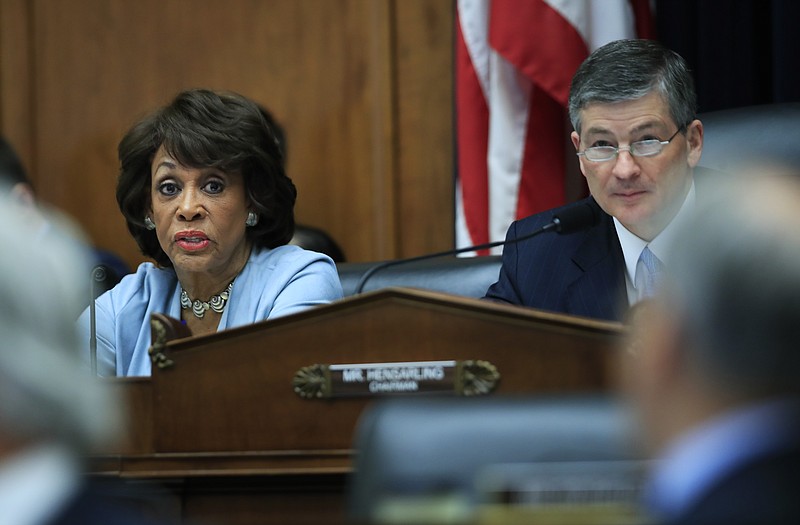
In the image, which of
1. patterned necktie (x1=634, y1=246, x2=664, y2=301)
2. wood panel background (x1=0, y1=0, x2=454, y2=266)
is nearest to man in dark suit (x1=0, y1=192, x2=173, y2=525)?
patterned necktie (x1=634, y1=246, x2=664, y2=301)

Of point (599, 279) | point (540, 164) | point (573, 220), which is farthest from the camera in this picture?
point (540, 164)

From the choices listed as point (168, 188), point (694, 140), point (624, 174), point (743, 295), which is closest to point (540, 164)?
point (694, 140)

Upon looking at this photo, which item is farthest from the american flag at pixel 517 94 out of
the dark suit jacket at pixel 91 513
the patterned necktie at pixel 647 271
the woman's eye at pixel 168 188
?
the dark suit jacket at pixel 91 513

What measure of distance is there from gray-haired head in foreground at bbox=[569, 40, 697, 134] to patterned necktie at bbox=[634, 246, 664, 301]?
→ 0.35 m

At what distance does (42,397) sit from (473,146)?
138 inches

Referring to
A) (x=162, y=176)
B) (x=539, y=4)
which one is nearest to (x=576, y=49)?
(x=539, y=4)

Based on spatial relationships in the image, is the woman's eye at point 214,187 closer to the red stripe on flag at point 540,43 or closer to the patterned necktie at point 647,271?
the patterned necktie at point 647,271

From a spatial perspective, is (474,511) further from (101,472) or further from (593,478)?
(101,472)

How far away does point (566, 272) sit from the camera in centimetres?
314

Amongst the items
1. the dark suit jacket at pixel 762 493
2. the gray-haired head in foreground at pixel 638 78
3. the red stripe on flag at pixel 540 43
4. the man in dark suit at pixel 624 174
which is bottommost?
the dark suit jacket at pixel 762 493

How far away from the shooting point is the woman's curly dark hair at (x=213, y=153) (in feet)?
11.0

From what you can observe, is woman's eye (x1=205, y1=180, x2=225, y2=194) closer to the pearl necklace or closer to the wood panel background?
the pearl necklace

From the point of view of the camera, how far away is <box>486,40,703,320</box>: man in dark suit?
314cm

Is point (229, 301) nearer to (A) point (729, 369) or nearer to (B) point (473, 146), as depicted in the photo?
(B) point (473, 146)
